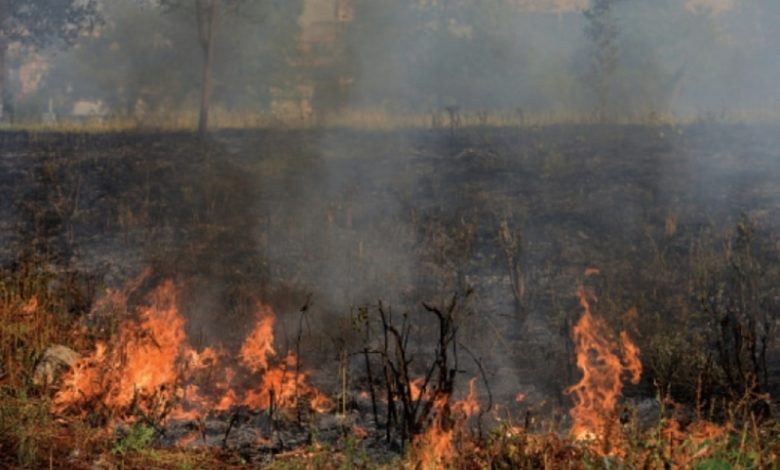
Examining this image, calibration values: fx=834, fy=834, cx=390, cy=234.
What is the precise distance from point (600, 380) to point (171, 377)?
3.49 metres

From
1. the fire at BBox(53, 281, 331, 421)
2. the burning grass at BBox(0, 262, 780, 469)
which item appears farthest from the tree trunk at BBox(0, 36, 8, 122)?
the fire at BBox(53, 281, 331, 421)

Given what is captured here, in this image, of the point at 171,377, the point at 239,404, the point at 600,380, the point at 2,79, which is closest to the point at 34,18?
the point at 2,79

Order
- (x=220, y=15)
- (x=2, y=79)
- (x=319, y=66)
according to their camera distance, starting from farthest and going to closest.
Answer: (x=319, y=66), (x=2, y=79), (x=220, y=15)

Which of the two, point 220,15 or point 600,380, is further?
A: point 220,15

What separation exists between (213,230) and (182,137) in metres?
4.60

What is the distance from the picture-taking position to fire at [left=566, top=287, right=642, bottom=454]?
4691 mm

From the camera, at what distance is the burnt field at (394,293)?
5148 mm

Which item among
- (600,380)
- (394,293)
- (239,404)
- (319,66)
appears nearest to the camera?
(239,404)

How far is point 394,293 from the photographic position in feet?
34.0

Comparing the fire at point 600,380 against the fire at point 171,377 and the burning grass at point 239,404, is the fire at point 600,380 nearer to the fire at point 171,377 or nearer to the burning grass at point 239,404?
the burning grass at point 239,404

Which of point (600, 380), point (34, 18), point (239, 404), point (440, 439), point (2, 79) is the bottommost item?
point (239, 404)

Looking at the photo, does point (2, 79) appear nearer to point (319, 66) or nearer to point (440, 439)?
point (319, 66)

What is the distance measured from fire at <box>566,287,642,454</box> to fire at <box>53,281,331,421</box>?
198 centimetres

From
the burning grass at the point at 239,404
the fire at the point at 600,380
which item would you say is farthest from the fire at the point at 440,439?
the fire at the point at 600,380
